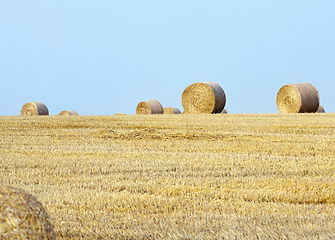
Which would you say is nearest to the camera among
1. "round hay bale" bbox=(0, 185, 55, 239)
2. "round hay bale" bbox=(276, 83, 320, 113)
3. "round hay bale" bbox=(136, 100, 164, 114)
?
"round hay bale" bbox=(0, 185, 55, 239)

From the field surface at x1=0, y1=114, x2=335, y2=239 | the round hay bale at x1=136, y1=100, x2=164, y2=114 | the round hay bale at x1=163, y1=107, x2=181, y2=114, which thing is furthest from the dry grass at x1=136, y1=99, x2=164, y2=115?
the field surface at x1=0, y1=114, x2=335, y2=239

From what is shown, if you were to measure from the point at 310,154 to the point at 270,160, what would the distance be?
138cm

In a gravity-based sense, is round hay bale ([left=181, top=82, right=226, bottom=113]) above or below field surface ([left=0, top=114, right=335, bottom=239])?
above

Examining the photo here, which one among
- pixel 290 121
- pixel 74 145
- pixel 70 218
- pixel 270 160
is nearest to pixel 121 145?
pixel 74 145

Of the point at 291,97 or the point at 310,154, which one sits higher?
the point at 291,97

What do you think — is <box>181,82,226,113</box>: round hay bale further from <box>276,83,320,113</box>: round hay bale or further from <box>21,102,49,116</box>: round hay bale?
<box>21,102,49,116</box>: round hay bale

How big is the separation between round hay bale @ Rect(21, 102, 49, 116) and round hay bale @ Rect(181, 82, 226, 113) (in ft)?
37.5

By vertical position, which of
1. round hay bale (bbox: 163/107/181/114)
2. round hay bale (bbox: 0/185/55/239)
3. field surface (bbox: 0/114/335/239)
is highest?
round hay bale (bbox: 163/107/181/114)

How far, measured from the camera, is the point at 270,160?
6.72 meters

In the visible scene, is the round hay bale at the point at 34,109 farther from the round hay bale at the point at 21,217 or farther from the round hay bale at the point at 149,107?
the round hay bale at the point at 21,217

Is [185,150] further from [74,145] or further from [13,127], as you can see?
[13,127]

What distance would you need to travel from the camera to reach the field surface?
10.6 feet

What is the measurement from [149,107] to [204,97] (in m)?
6.61

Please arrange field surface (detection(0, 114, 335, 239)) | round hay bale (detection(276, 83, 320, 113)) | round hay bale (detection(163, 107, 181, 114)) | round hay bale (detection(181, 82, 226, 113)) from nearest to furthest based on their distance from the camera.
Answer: field surface (detection(0, 114, 335, 239))
round hay bale (detection(276, 83, 320, 113))
round hay bale (detection(181, 82, 226, 113))
round hay bale (detection(163, 107, 181, 114))
